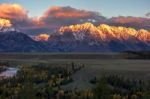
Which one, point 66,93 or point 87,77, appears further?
point 87,77

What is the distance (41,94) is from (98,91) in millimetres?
17689

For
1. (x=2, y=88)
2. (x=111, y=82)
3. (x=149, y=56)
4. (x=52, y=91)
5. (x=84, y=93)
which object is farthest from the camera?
(x=149, y=56)

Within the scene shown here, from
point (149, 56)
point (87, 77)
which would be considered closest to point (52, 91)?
point (87, 77)

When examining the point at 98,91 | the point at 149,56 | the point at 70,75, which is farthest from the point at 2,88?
the point at 149,56

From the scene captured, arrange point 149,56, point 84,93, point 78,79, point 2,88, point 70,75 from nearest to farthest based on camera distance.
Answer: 1. point 84,93
2. point 2,88
3. point 78,79
4. point 70,75
5. point 149,56

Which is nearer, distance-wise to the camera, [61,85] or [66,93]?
[66,93]

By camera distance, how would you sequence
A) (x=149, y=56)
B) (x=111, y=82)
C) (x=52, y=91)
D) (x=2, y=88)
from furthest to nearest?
(x=149, y=56), (x=111, y=82), (x=2, y=88), (x=52, y=91)

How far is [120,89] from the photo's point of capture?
179 ft

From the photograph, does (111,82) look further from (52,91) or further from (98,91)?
(98,91)

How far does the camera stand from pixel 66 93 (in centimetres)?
5034

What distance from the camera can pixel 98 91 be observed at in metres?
32.5

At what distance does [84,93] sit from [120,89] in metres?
7.83

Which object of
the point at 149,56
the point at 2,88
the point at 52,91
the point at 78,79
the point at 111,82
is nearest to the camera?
the point at 52,91

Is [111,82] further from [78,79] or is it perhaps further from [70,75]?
[70,75]
